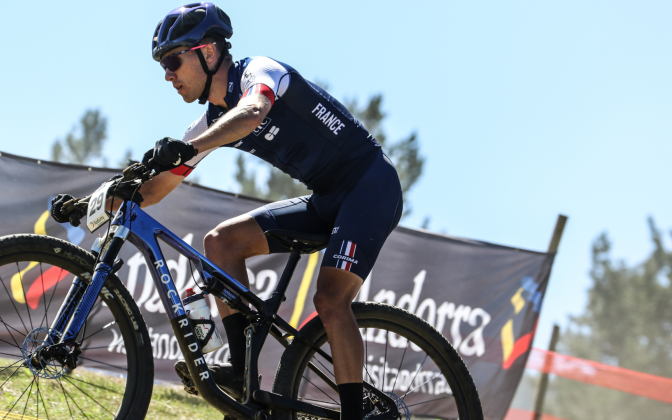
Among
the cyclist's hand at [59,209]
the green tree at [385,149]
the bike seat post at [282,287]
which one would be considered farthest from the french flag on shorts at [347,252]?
the green tree at [385,149]

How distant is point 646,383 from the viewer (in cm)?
722

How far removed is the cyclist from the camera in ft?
9.25

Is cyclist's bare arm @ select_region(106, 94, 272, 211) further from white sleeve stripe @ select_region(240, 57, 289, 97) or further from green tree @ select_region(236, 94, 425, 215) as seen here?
green tree @ select_region(236, 94, 425, 215)

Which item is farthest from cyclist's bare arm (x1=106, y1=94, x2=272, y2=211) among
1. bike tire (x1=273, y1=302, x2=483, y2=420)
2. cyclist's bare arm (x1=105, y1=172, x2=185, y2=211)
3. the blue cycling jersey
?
bike tire (x1=273, y1=302, x2=483, y2=420)

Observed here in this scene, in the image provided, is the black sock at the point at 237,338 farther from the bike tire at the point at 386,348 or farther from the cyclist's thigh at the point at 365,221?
the cyclist's thigh at the point at 365,221

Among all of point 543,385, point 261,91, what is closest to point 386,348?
point 261,91

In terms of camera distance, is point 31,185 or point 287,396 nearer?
point 287,396

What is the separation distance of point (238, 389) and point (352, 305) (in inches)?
28.2

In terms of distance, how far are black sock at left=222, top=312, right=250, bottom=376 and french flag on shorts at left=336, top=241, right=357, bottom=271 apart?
622 mm

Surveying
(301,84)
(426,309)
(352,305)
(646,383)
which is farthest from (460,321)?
(301,84)

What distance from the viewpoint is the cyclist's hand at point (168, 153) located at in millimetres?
2434

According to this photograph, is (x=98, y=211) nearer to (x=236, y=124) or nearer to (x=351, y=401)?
(x=236, y=124)

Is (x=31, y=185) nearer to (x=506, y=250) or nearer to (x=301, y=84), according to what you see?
(x=301, y=84)

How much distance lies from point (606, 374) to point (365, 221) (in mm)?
5991
